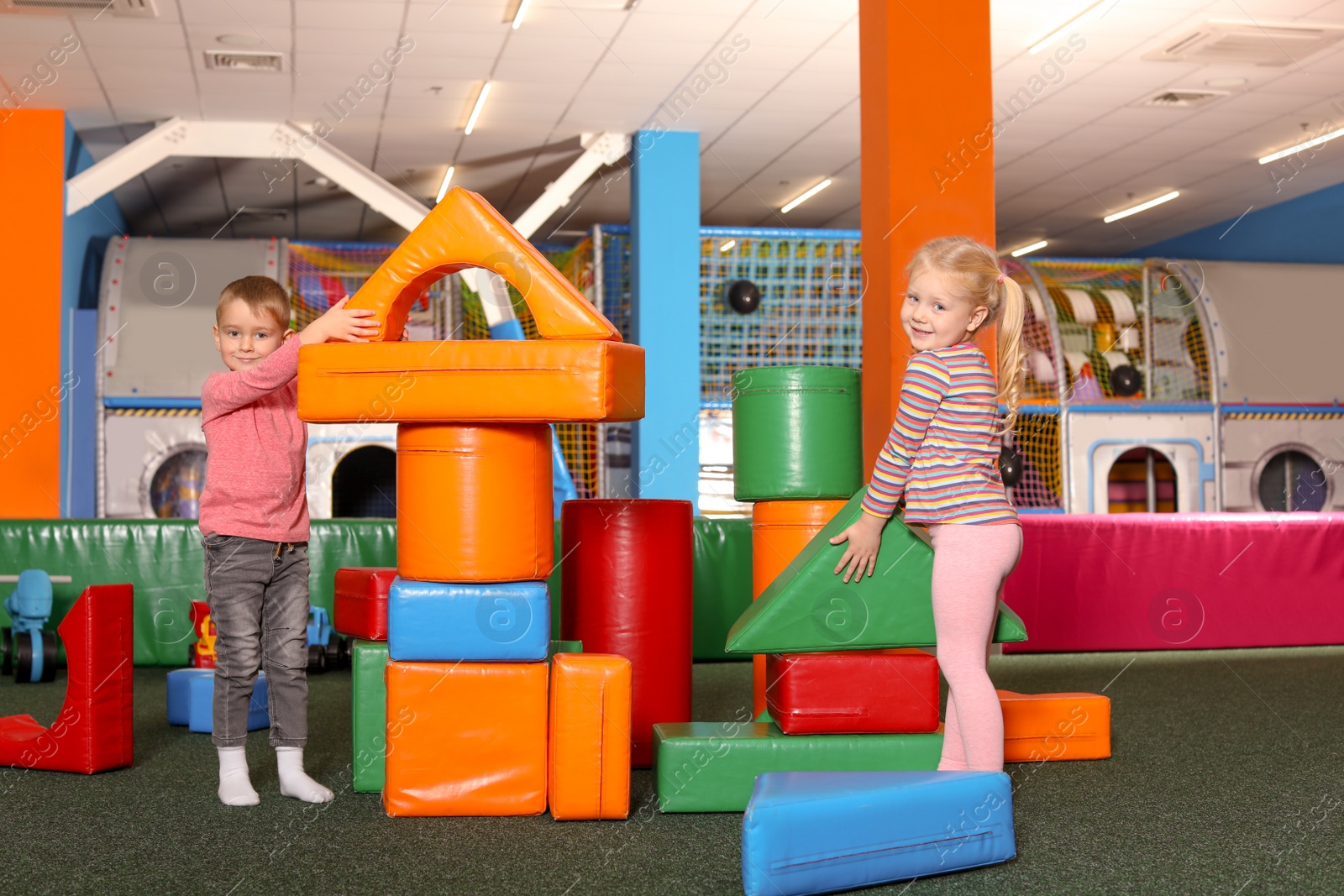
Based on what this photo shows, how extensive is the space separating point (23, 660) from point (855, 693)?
3004mm

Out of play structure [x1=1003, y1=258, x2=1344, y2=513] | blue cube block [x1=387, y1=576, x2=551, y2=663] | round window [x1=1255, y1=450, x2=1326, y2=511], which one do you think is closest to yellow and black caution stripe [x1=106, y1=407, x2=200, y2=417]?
play structure [x1=1003, y1=258, x2=1344, y2=513]

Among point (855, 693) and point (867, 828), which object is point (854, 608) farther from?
point (867, 828)

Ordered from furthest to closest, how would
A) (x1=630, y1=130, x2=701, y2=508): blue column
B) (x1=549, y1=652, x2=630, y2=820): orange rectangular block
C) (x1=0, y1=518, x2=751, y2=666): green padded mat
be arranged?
(x1=630, y1=130, x2=701, y2=508): blue column < (x1=0, y1=518, x2=751, y2=666): green padded mat < (x1=549, y1=652, x2=630, y2=820): orange rectangular block

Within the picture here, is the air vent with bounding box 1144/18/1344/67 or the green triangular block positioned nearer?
the green triangular block

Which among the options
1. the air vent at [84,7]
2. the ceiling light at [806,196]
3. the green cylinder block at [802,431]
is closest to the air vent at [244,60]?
the air vent at [84,7]

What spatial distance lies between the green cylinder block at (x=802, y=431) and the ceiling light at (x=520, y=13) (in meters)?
3.50

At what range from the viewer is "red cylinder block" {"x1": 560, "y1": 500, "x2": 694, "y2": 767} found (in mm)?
2549

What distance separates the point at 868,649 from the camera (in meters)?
2.25

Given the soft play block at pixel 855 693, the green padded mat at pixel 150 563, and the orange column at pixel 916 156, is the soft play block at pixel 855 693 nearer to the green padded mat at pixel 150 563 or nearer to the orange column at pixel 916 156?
the orange column at pixel 916 156

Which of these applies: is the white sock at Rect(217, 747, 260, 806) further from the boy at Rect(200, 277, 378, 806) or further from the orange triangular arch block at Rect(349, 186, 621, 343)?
the orange triangular arch block at Rect(349, 186, 621, 343)

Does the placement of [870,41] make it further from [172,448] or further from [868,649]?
[172,448]

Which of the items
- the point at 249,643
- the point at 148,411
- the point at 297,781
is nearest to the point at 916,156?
the point at 249,643

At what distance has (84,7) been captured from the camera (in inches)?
212

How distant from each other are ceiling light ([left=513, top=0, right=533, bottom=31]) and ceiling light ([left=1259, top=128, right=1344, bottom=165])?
18.6 feet
